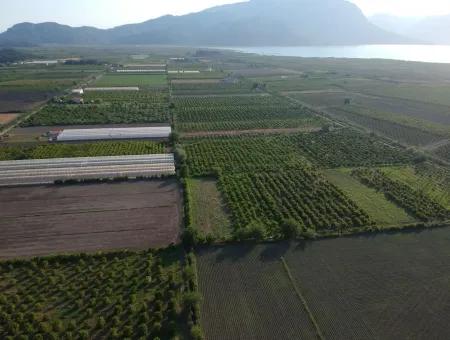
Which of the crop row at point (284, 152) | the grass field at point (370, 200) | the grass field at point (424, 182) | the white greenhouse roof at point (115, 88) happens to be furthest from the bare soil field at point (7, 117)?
the grass field at point (424, 182)

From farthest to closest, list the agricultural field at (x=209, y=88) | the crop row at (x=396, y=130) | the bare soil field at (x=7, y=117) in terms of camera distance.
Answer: the agricultural field at (x=209, y=88)
the bare soil field at (x=7, y=117)
the crop row at (x=396, y=130)

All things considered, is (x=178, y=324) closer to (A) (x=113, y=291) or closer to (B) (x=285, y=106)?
(A) (x=113, y=291)

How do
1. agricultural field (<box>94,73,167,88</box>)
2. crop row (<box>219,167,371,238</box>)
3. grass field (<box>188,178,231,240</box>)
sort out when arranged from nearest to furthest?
grass field (<box>188,178,231,240</box>), crop row (<box>219,167,371,238</box>), agricultural field (<box>94,73,167,88</box>)

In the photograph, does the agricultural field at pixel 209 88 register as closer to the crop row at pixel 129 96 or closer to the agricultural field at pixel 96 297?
the crop row at pixel 129 96

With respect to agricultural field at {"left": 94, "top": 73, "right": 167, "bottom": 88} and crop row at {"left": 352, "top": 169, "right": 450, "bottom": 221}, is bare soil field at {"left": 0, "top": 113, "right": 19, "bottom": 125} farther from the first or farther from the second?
crop row at {"left": 352, "top": 169, "right": 450, "bottom": 221}

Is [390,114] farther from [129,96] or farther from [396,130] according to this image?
[129,96]

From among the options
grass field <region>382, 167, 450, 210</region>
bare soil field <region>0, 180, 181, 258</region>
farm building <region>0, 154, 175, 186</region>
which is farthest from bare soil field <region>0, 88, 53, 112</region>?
grass field <region>382, 167, 450, 210</region>

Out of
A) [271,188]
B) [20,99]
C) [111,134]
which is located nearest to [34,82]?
[20,99]
